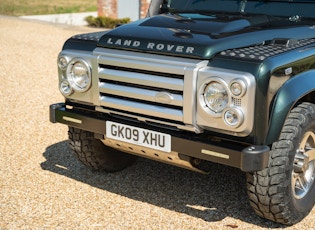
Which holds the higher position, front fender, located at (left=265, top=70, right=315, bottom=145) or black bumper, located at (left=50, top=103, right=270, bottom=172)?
front fender, located at (left=265, top=70, right=315, bottom=145)

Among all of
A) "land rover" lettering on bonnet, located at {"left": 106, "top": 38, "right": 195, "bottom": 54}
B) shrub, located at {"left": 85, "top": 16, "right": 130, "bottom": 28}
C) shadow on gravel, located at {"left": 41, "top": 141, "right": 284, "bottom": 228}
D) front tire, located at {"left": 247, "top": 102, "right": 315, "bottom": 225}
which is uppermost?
"land rover" lettering on bonnet, located at {"left": 106, "top": 38, "right": 195, "bottom": 54}

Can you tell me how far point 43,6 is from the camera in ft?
76.6

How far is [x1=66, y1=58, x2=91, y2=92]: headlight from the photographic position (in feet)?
13.1

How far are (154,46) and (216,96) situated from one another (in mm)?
588

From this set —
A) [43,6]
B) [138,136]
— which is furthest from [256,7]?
[43,6]

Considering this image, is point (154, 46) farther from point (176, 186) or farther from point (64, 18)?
point (64, 18)

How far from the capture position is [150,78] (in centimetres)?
367

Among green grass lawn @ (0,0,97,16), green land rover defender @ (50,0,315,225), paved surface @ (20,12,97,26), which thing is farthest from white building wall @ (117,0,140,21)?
green land rover defender @ (50,0,315,225)

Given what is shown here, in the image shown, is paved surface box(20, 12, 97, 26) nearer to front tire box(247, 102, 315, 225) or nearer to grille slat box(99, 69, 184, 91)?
grille slat box(99, 69, 184, 91)

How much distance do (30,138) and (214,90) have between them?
3.02m

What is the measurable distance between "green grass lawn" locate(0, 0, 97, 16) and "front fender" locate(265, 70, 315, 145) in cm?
1706

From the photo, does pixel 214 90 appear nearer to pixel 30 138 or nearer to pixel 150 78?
pixel 150 78

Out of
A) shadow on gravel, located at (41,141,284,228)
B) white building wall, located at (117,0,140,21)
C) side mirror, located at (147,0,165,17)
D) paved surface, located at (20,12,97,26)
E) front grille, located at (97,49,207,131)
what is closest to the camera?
front grille, located at (97,49,207,131)

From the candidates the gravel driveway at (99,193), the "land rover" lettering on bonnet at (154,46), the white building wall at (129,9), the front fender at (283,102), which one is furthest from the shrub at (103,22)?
the front fender at (283,102)
